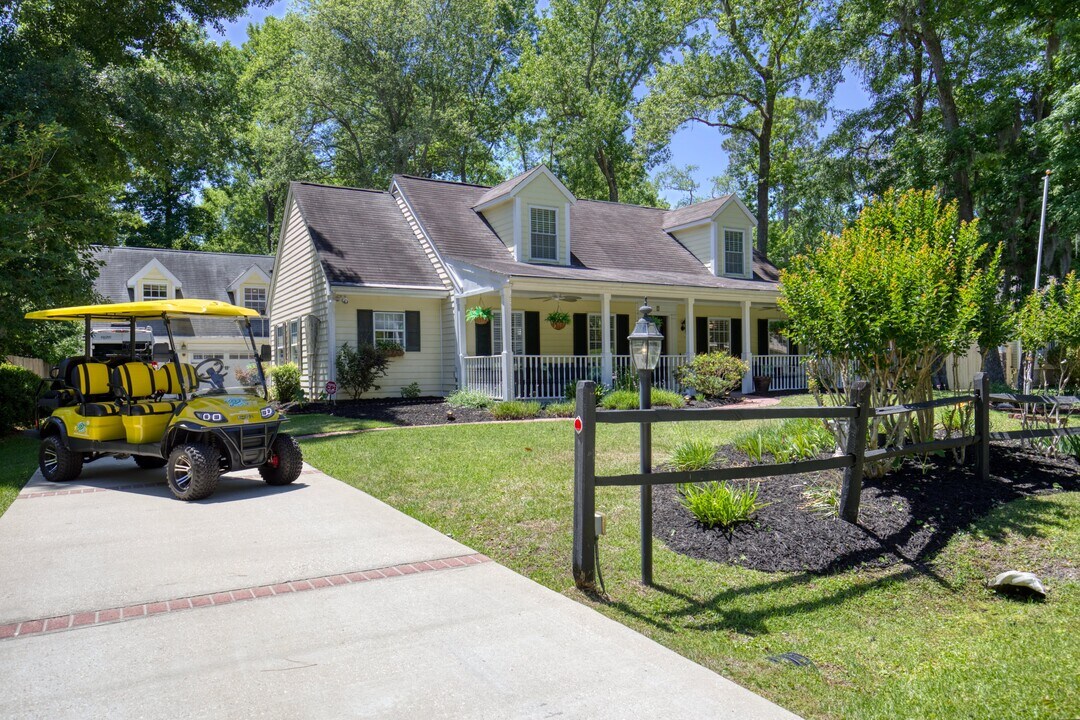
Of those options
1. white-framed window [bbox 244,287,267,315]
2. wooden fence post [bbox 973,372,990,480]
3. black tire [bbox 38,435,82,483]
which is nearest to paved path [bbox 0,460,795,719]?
black tire [bbox 38,435,82,483]

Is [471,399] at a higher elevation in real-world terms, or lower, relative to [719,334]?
lower

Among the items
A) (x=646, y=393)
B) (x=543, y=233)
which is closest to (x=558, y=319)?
(x=543, y=233)

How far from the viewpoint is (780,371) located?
2052 centimetres

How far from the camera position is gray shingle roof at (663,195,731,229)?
22.3 metres

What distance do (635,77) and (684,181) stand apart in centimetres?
1430

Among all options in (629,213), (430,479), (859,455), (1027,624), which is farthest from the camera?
(629,213)

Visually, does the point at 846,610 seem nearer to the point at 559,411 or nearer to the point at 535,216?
the point at 559,411

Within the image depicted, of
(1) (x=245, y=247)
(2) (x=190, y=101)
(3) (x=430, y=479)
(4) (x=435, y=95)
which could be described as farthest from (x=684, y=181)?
(3) (x=430, y=479)

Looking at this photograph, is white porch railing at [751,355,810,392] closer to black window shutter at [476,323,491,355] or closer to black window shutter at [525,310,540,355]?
black window shutter at [525,310,540,355]

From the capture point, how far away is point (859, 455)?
538 centimetres

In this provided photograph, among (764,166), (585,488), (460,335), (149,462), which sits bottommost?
(149,462)

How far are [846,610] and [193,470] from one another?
6251 mm

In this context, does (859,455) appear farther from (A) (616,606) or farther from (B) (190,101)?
(B) (190,101)

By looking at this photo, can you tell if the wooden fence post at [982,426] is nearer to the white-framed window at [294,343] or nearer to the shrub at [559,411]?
the shrub at [559,411]
